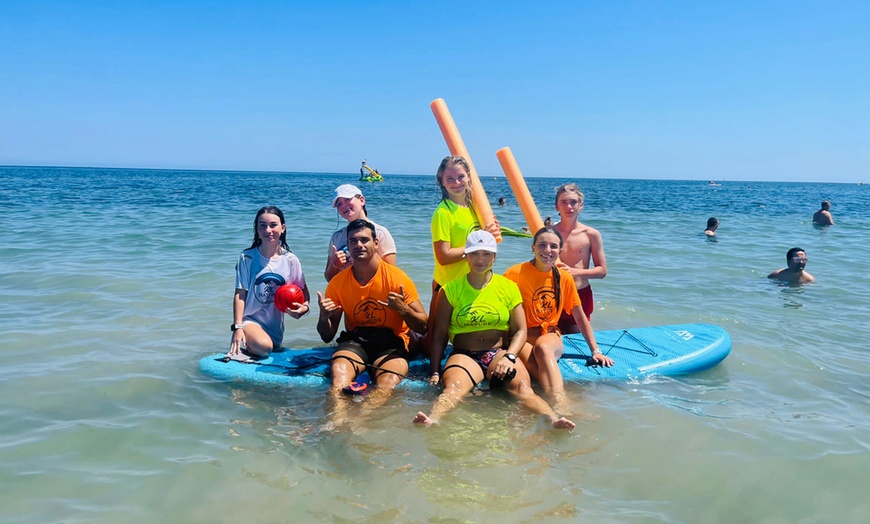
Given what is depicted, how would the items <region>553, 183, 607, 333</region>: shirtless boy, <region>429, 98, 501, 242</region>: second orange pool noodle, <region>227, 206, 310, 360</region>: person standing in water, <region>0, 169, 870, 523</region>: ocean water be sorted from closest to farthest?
<region>0, 169, 870, 523</region>: ocean water, <region>429, 98, 501, 242</region>: second orange pool noodle, <region>227, 206, 310, 360</region>: person standing in water, <region>553, 183, 607, 333</region>: shirtless boy

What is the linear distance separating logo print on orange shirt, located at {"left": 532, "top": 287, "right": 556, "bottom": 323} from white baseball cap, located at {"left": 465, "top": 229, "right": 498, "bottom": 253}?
2.26 ft

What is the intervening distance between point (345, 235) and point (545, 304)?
163cm

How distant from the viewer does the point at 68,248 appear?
11125mm

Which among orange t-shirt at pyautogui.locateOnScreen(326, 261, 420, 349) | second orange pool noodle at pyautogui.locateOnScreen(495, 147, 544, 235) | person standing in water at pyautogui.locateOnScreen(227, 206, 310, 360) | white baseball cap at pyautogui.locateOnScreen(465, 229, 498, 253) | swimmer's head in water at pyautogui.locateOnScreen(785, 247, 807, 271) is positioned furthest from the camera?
swimmer's head in water at pyautogui.locateOnScreen(785, 247, 807, 271)

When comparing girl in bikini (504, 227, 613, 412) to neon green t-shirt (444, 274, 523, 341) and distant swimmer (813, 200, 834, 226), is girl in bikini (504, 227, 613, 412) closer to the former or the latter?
neon green t-shirt (444, 274, 523, 341)

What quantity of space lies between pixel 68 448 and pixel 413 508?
2.18m

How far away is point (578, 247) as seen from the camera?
5.15 metres

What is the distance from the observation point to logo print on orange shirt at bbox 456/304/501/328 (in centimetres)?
421

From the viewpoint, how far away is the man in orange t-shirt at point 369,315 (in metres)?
4.22

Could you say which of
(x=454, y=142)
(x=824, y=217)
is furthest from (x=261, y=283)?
(x=824, y=217)

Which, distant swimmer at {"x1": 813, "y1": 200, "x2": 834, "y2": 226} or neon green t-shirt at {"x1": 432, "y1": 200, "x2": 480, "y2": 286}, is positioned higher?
distant swimmer at {"x1": 813, "y1": 200, "x2": 834, "y2": 226}

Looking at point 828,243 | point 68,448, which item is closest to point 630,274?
point 828,243

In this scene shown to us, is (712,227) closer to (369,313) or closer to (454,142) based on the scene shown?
(454,142)

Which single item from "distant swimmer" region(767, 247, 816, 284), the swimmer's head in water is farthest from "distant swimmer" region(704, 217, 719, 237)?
the swimmer's head in water
